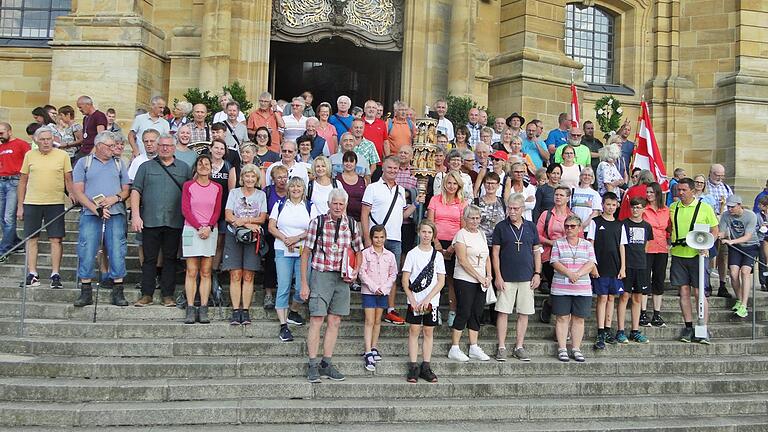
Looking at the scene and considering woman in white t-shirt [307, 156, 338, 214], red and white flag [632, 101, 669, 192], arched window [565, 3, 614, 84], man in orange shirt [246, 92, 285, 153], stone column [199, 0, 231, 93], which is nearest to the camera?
woman in white t-shirt [307, 156, 338, 214]

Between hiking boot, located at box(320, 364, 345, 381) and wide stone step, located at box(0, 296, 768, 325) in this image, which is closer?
hiking boot, located at box(320, 364, 345, 381)

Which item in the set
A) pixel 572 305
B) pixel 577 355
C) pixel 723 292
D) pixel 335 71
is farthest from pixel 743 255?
pixel 335 71

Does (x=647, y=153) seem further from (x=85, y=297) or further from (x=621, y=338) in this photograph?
(x=85, y=297)

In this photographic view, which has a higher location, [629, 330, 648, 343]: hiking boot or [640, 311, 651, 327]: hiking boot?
[640, 311, 651, 327]: hiking boot

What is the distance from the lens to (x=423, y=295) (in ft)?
24.7

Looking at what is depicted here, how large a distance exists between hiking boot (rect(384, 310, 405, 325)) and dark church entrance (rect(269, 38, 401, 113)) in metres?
10.5

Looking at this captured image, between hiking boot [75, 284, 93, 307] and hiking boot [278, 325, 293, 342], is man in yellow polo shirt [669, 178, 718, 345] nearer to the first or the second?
hiking boot [278, 325, 293, 342]

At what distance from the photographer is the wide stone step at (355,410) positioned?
6398 millimetres

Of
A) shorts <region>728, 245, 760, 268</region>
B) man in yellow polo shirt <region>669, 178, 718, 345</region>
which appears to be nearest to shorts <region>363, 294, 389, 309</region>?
man in yellow polo shirt <region>669, 178, 718, 345</region>

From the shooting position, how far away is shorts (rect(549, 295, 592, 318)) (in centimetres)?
830

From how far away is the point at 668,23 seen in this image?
2153cm

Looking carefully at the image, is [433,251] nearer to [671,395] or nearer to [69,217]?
[671,395]

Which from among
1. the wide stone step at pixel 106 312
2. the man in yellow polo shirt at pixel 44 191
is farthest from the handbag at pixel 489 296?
the man in yellow polo shirt at pixel 44 191

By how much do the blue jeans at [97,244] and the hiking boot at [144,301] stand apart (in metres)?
0.37
